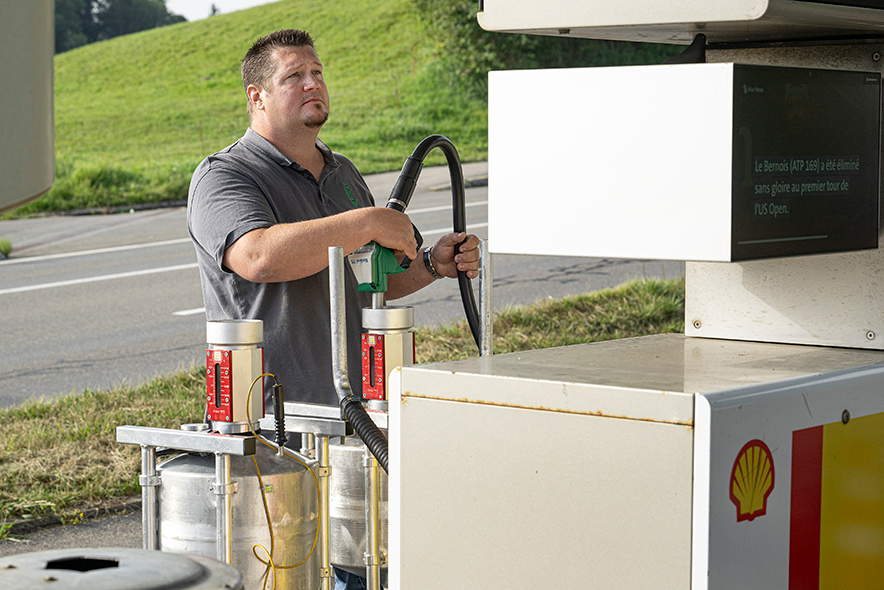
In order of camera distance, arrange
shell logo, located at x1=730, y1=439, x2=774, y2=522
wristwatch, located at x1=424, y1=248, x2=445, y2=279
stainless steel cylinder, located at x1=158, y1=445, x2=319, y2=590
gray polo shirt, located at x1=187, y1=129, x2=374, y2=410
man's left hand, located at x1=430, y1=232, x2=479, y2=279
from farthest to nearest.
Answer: wristwatch, located at x1=424, y1=248, x2=445, y2=279 < man's left hand, located at x1=430, y1=232, x2=479, y2=279 < gray polo shirt, located at x1=187, y1=129, x2=374, y2=410 < stainless steel cylinder, located at x1=158, y1=445, x2=319, y2=590 < shell logo, located at x1=730, y1=439, x2=774, y2=522

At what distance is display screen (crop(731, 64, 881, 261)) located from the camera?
187 cm

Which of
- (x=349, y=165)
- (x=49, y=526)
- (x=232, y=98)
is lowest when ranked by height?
(x=49, y=526)

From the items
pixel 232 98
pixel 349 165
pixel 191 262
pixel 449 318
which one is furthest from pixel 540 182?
pixel 232 98

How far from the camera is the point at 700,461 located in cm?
171

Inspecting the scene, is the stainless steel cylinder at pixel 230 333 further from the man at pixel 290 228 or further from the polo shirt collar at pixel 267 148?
the polo shirt collar at pixel 267 148

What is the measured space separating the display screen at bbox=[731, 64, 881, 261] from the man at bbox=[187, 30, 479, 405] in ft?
3.62

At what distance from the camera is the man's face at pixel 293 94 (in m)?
3.45

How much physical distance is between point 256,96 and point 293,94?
0.16 m

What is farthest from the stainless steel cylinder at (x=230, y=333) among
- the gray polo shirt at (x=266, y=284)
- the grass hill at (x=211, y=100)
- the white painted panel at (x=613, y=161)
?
the grass hill at (x=211, y=100)

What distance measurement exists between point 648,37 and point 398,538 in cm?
121

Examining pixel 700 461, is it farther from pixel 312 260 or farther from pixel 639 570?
pixel 312 260

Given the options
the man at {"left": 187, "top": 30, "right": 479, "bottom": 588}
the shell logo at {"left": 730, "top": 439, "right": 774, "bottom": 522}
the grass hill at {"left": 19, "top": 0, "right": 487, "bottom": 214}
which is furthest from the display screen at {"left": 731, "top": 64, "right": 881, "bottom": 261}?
the grass hill at {"left": 19, "top": 0, "right": 487, "bottom": 214}

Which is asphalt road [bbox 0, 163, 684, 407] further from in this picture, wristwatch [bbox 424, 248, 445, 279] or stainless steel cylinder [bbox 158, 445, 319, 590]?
stainless steel cylinder [bbox 158, 445, 319, 590]

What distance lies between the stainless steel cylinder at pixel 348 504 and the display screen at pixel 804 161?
129 centimetres
